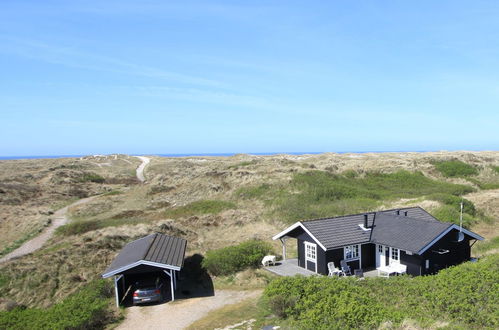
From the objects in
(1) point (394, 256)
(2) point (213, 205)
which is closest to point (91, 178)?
(2) point (213, 205)

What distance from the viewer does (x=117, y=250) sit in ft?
86.9

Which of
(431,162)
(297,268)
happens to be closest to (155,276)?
(297,268)

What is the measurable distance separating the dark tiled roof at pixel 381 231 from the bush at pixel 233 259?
4.13m

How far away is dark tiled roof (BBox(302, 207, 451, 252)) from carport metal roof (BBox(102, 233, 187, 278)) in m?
8.06

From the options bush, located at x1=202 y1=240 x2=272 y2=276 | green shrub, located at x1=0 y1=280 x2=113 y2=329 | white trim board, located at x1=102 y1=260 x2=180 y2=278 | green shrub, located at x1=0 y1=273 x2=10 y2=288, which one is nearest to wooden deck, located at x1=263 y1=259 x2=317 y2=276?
bush, located at x1=202 y1=240 x2=272 y2=276

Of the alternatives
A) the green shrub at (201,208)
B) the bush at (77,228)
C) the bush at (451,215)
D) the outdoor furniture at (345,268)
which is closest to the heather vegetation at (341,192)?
the bush at (451,215)

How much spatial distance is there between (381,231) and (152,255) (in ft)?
44.6

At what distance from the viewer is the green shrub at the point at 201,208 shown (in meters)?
39.2

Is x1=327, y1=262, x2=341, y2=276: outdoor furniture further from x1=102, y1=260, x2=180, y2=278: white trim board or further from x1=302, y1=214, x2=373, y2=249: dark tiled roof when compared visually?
x1=102, y1=260, x2=180, y2=278: white trim board

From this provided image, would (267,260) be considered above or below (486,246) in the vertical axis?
above

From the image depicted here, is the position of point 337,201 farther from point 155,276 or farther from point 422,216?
point 155,276

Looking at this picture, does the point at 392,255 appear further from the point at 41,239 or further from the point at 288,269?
the point at 41,239

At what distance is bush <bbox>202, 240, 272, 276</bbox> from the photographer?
870 inches

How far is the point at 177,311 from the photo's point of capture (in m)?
17.1
